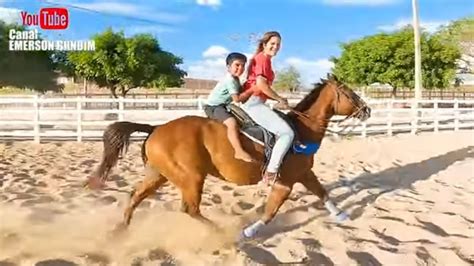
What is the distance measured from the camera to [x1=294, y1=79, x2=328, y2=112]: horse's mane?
16.8 feet

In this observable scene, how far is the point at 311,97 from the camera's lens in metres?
5.17

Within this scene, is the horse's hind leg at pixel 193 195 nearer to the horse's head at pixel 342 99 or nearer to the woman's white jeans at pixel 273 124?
the woman's white jeans at pixel 273 124

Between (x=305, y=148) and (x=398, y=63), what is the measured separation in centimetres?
2400

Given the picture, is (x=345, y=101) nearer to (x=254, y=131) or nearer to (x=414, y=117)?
(x=254, y=131)

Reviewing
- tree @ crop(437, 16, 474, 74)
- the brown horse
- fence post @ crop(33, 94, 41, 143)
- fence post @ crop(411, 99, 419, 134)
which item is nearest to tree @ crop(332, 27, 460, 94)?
tree @ crop(437, 16, 474, 74)

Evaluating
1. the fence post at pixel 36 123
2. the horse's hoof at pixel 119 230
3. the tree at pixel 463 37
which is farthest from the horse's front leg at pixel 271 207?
the tree at pixel 463 37

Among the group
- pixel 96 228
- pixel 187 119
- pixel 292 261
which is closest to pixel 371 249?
pixel 292 261

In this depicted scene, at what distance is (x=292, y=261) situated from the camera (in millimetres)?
3871

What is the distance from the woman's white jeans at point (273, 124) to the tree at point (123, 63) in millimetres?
18641

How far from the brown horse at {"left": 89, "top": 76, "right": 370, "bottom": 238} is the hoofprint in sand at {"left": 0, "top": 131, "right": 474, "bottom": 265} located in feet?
0.80

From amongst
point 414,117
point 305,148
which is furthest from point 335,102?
point 414,117

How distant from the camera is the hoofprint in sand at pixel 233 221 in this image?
3990 mm

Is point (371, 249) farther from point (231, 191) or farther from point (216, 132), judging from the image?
point (231, 191)

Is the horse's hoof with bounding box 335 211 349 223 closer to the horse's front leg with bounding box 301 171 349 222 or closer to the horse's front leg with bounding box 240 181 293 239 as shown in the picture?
the horse's front leg with bounding box 301 171 349 222
